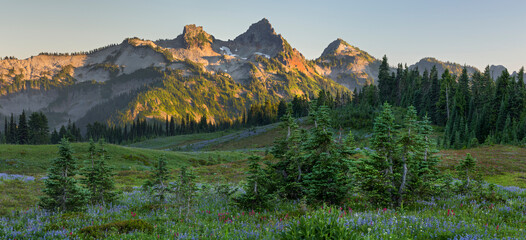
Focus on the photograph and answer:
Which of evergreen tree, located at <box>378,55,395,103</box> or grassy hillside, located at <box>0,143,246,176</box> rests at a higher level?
evergreen tree, located at <box>378,55,395,103</box>

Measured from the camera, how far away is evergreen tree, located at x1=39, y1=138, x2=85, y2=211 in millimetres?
10336

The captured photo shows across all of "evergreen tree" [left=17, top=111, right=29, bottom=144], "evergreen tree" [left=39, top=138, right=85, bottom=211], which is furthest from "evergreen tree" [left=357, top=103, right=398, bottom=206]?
"evergreen tree" [left=17, top=111, right=29, bottom=144]

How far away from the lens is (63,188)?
10.5m

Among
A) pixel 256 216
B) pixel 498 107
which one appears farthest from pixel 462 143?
pixel 256 216

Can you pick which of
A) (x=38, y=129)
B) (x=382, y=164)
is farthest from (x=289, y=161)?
(x=38, y=129)

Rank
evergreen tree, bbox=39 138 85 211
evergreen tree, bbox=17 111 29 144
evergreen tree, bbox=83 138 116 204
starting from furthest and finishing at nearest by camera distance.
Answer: evergreen tree, bbox=17 111 29 144, evergreen tree, bbox=83 138 116 204, evergreen tree, bbox=39 138 85 211

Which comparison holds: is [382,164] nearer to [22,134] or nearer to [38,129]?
[22,134]

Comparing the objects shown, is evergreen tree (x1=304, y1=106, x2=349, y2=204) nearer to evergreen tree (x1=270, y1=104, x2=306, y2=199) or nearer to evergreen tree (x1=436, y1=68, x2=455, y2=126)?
evergreen tree (x1=270, y1=104, x2=306, y2=199)

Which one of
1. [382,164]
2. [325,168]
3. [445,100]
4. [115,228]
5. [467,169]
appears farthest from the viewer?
[445,100]

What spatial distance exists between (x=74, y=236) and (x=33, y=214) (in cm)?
515

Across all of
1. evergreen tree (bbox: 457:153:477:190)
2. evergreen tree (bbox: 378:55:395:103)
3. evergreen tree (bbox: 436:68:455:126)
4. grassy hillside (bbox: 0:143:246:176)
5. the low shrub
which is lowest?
grassy hillside (bbox: 0:143:246:176)

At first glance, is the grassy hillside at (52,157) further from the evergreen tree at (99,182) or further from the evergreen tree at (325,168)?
the evergreen tree at (325,168)

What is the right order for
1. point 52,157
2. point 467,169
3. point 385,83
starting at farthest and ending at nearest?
point 385,83 < point 52,157 < point 467,169

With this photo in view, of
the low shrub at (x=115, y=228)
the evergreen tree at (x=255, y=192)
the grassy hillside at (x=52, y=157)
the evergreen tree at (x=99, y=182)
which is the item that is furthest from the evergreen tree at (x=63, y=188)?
the grassy hillside at (x=52, y=157)
